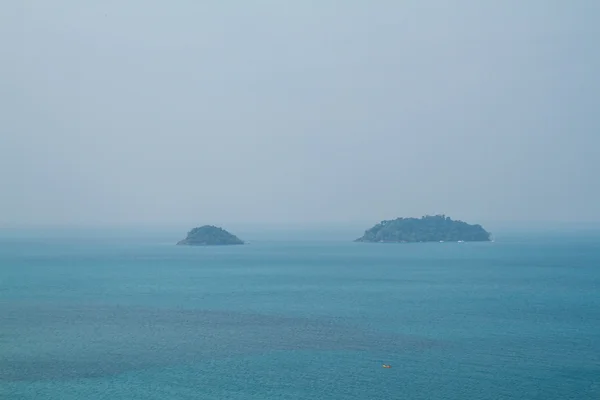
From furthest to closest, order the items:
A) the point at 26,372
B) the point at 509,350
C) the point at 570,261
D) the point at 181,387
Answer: the point at 570,261 → the point at 509,350 → the point at 26,372 → the point at 181,387

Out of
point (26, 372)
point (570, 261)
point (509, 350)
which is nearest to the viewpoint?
point (26, 372)

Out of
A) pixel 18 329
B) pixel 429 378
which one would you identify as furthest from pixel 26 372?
pixel 429 378

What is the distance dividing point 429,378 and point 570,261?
369 ft

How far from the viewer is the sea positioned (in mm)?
43000

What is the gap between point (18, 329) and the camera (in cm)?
6194

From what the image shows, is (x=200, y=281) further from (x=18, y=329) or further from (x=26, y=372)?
(x=26, y=372)

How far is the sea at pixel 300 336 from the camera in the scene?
43.0 meters

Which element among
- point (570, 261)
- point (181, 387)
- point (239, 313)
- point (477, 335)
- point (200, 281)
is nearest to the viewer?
point (181, 387)

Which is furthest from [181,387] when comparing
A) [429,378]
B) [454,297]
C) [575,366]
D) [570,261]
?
[570,261]

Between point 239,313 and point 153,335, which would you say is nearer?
point 153,335

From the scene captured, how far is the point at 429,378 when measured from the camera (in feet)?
146

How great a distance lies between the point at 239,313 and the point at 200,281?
117 feet

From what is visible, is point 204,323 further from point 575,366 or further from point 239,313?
point 575,366

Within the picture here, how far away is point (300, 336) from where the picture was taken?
58.8 m
